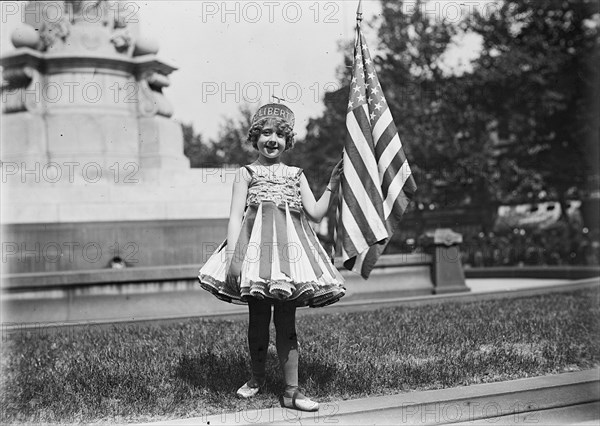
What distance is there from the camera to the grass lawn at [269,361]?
5078 mm

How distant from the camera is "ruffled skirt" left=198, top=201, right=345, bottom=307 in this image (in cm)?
452

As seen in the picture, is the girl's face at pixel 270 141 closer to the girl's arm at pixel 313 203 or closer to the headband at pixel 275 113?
the headband at pixel 275 113

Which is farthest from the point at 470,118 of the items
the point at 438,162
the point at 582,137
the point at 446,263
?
the point at 446,263

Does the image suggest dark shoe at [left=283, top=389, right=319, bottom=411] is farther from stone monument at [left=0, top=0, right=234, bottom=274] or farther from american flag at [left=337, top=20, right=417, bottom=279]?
stone monument at [left=0, top=0, right=234, bottom=274]

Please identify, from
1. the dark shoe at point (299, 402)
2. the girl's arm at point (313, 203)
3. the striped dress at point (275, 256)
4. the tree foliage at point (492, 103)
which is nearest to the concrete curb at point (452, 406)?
the dark shoe at point (299, 402)

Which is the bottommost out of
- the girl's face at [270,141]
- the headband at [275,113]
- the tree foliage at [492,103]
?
the girl's face at [270,141]

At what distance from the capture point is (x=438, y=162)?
2764 centimetres

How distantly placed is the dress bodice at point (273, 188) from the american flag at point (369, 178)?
383mm

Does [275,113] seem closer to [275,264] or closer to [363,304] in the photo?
[275,264]

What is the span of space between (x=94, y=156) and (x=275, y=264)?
8.98m

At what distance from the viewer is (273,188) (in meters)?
4.91

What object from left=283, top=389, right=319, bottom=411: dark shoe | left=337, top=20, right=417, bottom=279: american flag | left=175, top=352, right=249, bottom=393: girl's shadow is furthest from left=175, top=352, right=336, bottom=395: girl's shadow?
left=337, top=20, right=417, bottom=279: american flag

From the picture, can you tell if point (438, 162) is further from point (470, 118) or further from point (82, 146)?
point (82, 146)

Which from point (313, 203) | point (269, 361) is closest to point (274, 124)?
point (313, 203)
